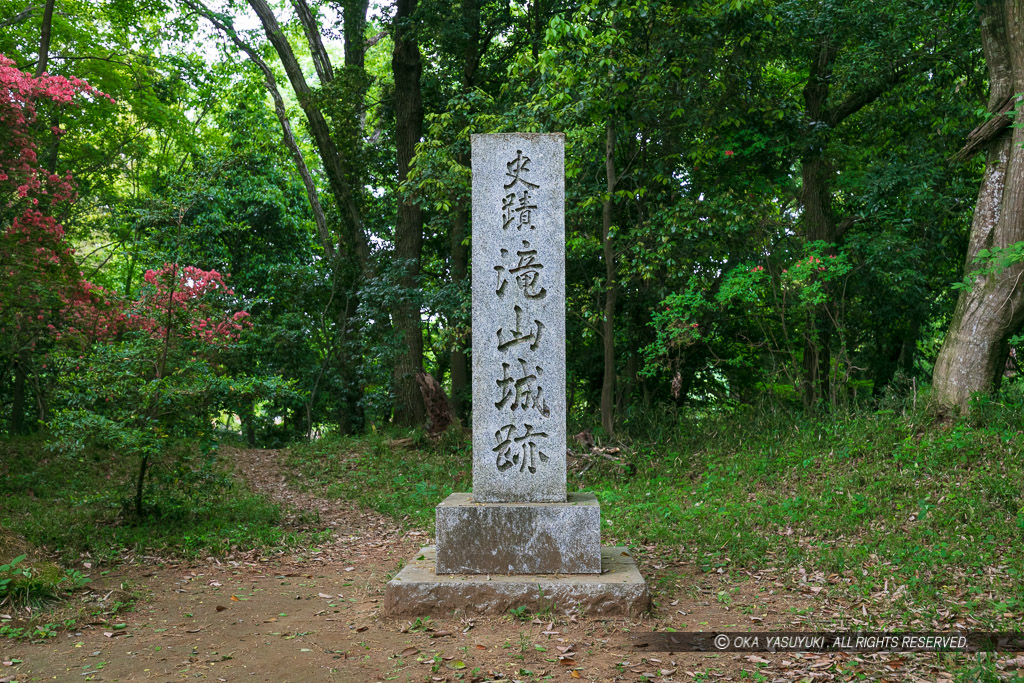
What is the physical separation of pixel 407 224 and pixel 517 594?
378 inches

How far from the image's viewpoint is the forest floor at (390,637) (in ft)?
13.5

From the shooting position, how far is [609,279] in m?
10.6

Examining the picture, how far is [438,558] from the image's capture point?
519 cm

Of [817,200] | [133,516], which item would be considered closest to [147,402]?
[133,516]

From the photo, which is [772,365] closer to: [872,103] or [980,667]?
[872,103]

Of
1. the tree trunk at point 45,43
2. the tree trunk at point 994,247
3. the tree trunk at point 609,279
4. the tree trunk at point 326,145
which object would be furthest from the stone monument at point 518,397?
the tree trunk at point 326,145

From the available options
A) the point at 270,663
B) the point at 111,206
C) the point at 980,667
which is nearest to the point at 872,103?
the point at 980,667

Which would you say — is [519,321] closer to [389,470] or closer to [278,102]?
[389,470]

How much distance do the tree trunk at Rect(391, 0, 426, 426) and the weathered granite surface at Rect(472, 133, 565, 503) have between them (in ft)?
25.3

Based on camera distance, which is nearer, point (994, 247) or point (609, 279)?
point (994, 247)

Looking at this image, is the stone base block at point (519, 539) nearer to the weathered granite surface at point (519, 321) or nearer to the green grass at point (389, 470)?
the weathered granite surface at point (519, 321)

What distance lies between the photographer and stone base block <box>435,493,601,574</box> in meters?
5.12

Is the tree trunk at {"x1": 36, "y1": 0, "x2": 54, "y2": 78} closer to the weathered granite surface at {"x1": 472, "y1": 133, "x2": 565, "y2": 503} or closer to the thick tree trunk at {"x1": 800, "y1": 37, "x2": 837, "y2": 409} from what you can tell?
the weathered granite surface at {"x1": 472, "y1": 133, "x2": 565, "y2": 503}

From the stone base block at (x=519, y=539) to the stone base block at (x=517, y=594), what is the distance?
82 millimetres
